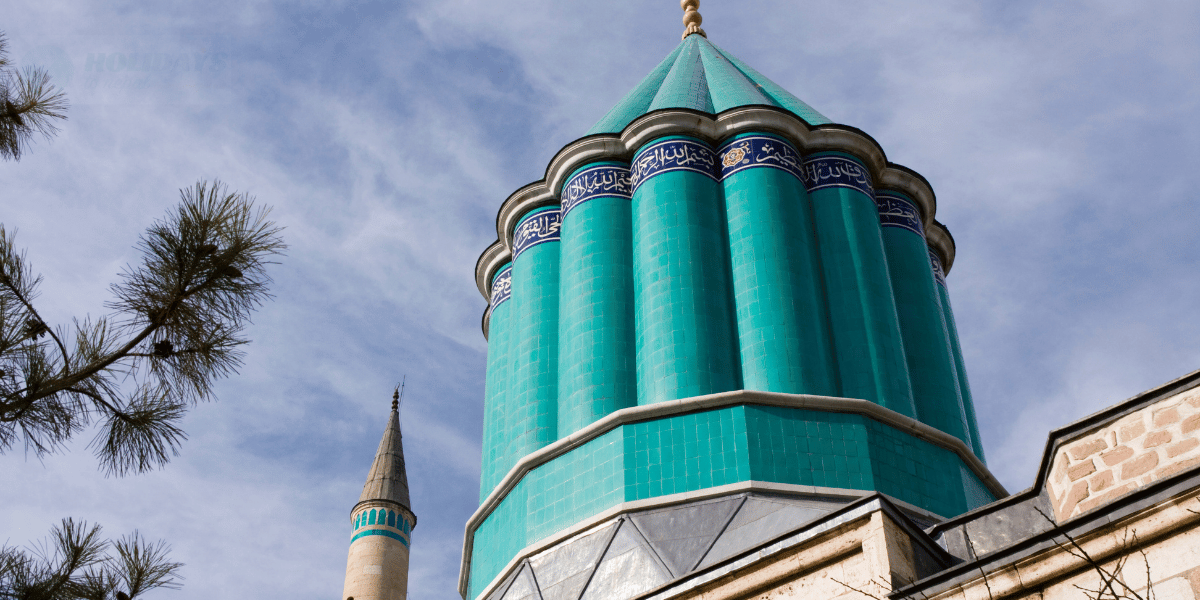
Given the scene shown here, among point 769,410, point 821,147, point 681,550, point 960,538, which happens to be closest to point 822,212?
point 821,147

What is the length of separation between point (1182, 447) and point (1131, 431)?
0.23 metres

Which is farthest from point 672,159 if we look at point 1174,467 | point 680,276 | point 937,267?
point 1174,467

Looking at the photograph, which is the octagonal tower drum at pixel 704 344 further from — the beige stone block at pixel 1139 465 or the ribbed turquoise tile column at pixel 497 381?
the beige stone block at pixel 1139 465

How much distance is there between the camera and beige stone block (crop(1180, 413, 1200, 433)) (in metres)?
4.93

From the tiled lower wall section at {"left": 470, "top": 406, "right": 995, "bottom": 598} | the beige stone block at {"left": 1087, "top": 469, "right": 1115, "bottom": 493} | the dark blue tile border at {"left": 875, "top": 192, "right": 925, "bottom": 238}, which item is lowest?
the beige stone block at {"left": 1087, "top": 469, "right": 1115, "bottom": 493}

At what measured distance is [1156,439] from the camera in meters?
5.02

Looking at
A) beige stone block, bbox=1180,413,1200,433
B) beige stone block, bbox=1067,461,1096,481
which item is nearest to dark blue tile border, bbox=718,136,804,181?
beige stone block, bbox=1067,461,1096,481

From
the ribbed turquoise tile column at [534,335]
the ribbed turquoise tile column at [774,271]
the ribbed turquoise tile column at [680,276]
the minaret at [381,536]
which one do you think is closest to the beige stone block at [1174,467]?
the ribbed turquoise tile column at [774,271]

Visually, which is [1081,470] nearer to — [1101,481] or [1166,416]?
[1101,481]

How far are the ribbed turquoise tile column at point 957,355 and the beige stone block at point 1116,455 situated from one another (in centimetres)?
452

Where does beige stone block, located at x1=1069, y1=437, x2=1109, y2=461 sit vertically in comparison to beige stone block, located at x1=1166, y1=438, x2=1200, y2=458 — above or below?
above

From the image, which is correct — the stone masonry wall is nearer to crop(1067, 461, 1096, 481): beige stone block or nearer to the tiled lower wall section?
crop(1067, 461, 1096, 481): beige stone block

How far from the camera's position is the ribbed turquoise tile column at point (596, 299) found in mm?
9078

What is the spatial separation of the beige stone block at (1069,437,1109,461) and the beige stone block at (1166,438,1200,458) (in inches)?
11.1
